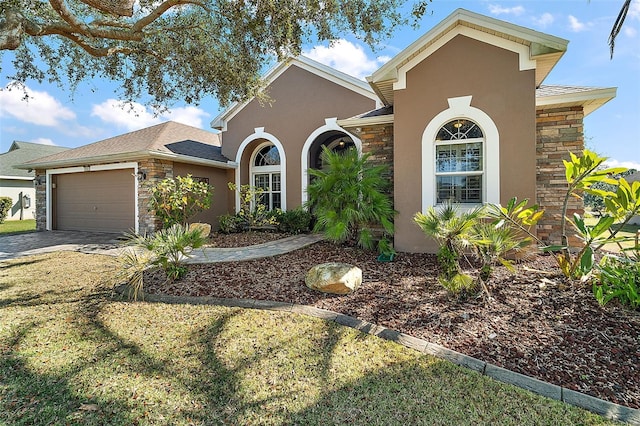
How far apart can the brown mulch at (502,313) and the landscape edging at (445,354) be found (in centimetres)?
12

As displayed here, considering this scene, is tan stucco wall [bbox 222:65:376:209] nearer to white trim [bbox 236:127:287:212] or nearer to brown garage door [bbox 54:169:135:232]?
white trim [bbox 236:127:287:212]

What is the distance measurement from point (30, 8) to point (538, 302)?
11.6m

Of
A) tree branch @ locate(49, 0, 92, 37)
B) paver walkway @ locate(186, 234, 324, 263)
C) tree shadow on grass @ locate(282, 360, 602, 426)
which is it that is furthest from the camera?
paver walkway @ locate(186, 234, 324, 263)

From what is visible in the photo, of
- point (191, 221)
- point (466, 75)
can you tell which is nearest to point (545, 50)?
point (466, 75)

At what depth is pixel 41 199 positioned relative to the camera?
14.5 meters

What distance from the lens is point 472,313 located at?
163 inches

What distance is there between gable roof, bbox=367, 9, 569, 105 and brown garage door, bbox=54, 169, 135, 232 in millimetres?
10833

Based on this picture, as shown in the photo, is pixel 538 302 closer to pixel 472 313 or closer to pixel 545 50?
pixel 472 313

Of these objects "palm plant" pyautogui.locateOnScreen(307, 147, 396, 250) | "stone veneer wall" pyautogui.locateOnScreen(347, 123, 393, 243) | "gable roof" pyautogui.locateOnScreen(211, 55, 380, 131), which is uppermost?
"gable roof" pyautogui.locateOnScreen(211, 55, 380, 131)

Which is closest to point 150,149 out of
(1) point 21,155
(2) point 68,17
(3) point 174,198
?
(3) point 174,198

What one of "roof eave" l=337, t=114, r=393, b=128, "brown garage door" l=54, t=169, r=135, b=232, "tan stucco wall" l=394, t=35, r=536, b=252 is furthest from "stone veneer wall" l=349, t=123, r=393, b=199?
"brown garage door" l=54, t=169, r=135, b=232

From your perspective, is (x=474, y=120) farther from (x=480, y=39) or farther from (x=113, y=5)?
(x=113, y=5)

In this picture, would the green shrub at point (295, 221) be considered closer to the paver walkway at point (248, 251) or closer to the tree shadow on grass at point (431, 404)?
the paver walkway at point (248, 251)

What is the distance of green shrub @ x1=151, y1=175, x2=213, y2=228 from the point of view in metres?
10.0
